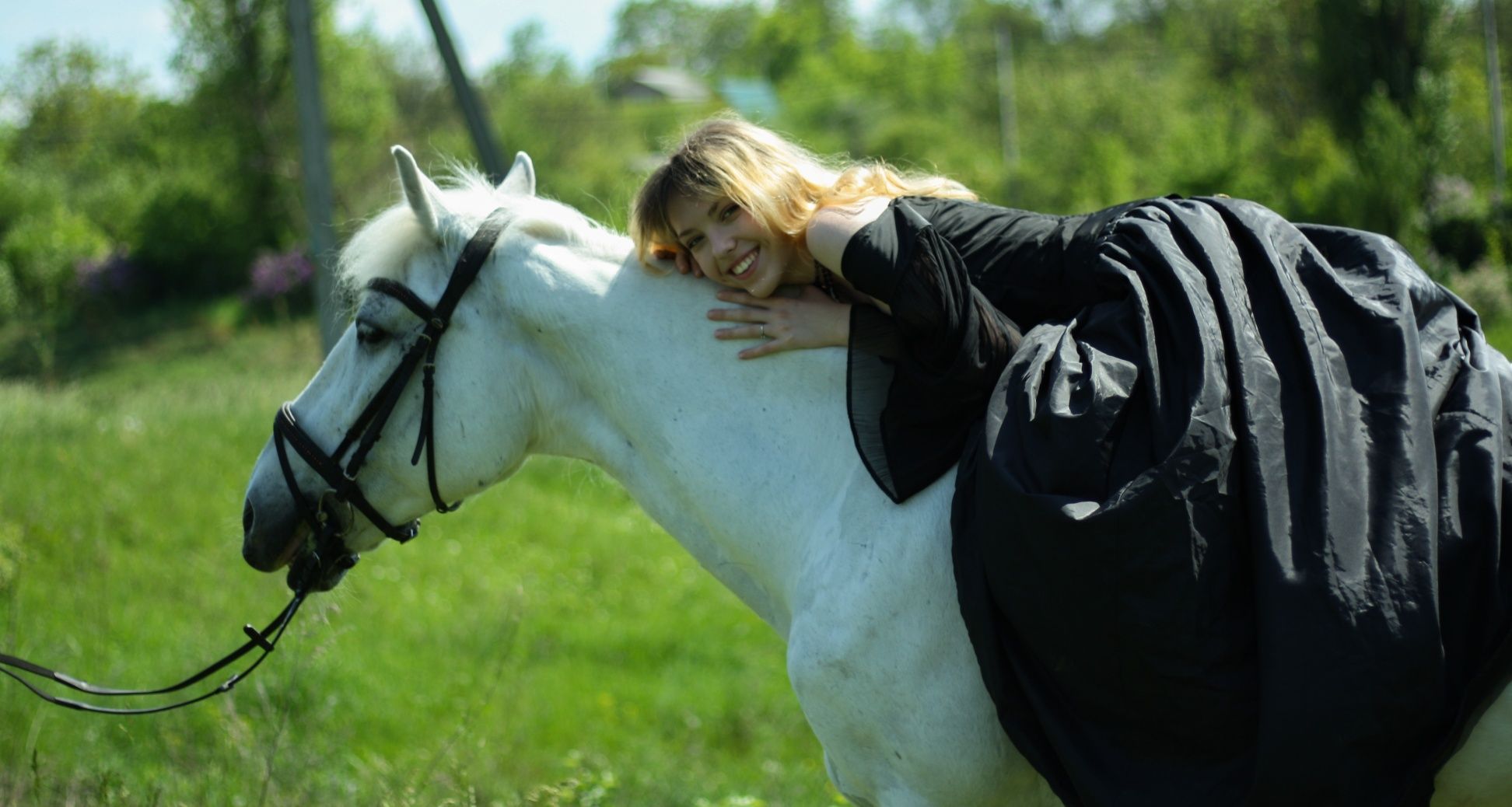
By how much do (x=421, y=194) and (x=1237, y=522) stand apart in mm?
1831

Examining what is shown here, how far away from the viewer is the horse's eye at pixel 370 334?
102 inches

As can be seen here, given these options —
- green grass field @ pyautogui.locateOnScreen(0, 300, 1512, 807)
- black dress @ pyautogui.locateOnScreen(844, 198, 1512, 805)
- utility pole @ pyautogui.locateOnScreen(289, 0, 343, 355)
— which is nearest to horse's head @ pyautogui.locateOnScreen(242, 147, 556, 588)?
green grass field @ pyautogui.locateOnScreen(0, 300, 1512, 807)

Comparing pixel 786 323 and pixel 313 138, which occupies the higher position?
pixel 786 323

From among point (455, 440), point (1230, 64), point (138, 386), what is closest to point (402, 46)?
point (138, 386)

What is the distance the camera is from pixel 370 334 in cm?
259

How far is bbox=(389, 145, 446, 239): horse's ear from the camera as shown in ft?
7.99

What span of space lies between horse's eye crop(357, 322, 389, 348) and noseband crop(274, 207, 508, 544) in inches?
3.3

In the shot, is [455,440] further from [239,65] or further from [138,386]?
[239,65]

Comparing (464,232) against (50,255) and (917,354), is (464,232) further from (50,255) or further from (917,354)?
(50,255)

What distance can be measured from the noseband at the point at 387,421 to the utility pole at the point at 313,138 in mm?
4334

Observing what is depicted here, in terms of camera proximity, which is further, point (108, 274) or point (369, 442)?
point (108, 274)

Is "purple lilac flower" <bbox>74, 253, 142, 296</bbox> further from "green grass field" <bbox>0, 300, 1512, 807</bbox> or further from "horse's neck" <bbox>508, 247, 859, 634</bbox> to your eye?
"horse's neck" <bbox>508, 247, 859, 634</bbox>

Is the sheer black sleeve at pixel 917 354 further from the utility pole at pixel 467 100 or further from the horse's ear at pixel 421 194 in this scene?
the utility pole at pixel 467 100

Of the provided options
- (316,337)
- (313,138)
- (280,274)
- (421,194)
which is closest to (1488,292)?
(313,138)
